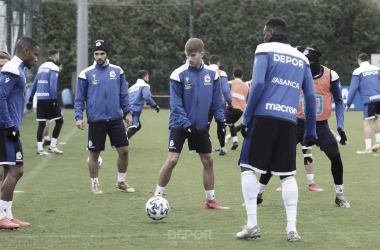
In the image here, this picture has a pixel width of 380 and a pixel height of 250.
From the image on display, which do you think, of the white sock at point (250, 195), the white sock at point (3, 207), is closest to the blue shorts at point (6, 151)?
the white sock at point (3, 207)

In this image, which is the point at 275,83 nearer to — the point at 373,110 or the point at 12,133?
the point at 12,133

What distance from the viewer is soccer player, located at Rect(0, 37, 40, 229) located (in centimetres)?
739

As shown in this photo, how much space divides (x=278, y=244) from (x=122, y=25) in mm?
37172

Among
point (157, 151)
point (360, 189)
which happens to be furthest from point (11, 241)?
point (157, 151)

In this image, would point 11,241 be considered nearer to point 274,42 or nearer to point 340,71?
point 274,42

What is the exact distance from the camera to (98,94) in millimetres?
10164

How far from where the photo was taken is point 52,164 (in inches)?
545

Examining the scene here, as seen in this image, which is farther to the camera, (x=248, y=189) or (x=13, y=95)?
(x=13, y=95)

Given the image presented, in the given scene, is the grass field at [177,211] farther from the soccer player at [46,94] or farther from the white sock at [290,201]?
the soccer player at [46,94]

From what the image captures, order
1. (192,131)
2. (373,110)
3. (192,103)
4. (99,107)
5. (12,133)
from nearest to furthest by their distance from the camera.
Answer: (12,133), (192,131), (192,103), (99,107), (373,110)

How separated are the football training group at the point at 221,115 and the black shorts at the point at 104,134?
0.05 ft

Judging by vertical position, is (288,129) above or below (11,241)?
above

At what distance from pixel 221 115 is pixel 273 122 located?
2.16 metres

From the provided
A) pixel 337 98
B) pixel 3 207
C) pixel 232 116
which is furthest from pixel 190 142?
pixel 232 116
